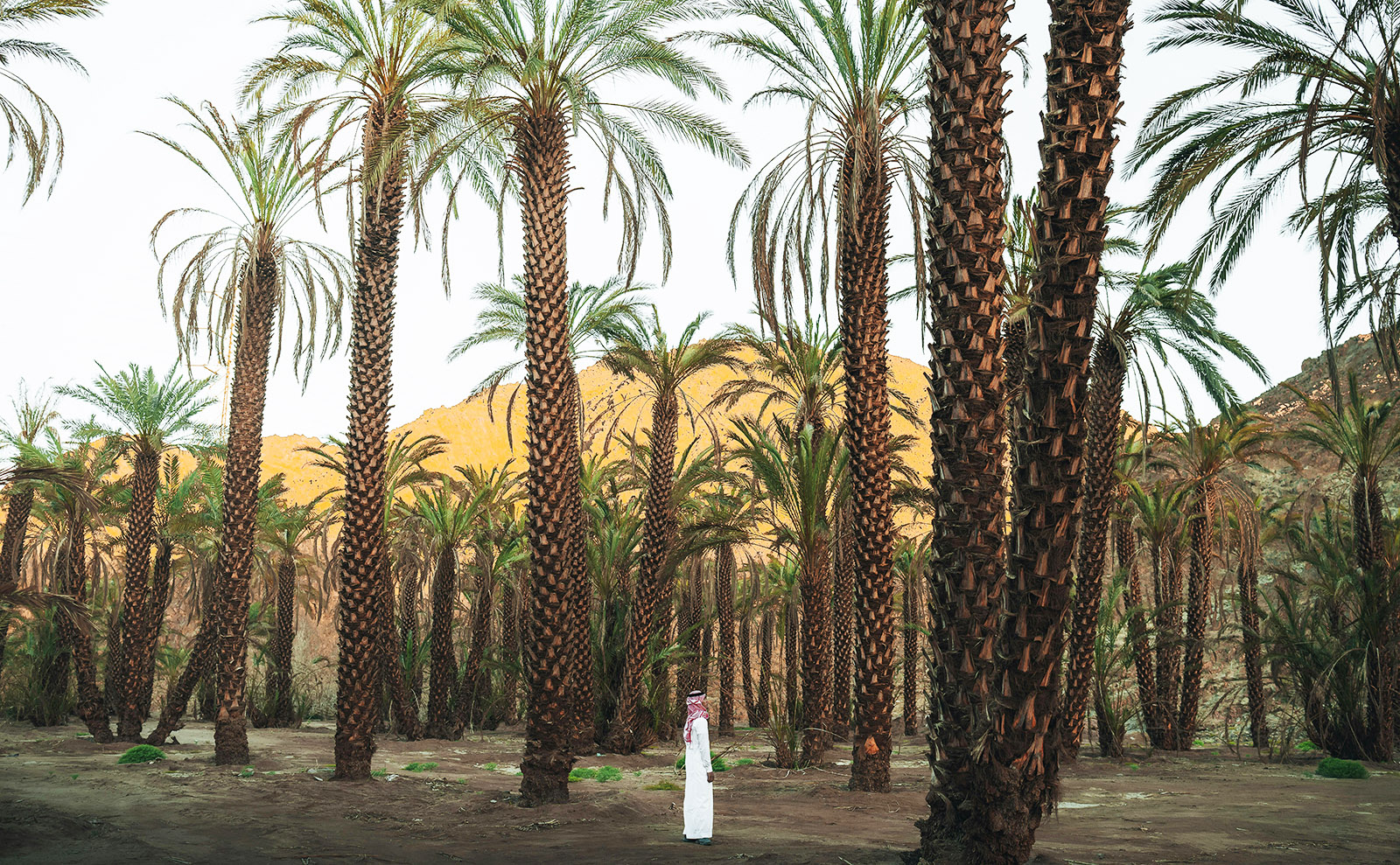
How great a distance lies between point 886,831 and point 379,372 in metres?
10.9

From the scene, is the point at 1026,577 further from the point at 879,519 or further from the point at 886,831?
the point at 879,519

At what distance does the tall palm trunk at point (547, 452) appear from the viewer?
1343cm

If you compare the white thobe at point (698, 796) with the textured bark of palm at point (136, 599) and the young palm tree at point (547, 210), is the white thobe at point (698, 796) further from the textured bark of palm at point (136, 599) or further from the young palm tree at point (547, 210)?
the textured bark of palm at point (136, 599)

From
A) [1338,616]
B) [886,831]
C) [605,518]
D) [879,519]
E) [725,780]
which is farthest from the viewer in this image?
[605,518]

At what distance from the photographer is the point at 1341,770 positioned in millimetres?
16828

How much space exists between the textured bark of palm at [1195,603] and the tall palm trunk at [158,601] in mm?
26261

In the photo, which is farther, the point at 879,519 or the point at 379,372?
the point at 379,372

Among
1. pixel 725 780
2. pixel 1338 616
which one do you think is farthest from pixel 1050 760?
pixel 1338 616

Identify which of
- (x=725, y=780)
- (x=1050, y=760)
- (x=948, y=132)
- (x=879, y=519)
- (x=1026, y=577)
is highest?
(x=948, y=132)

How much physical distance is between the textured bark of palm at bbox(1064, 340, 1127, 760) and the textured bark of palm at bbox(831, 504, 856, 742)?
4420mm

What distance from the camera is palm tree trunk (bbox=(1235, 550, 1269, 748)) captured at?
804 inches

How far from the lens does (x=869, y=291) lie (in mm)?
14992

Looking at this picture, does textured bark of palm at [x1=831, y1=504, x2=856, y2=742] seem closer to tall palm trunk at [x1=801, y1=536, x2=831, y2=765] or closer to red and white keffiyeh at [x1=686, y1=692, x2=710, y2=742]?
tall palm trunk at [x1=801, y1=536, x2=831, y2=765]

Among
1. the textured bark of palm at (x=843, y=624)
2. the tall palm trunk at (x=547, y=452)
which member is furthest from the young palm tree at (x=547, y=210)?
the textured bark of palm at (x=843, y=624)
